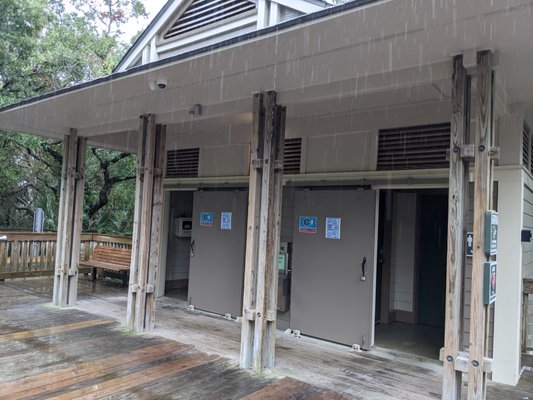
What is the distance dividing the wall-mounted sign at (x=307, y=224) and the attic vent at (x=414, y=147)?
1.04 meters

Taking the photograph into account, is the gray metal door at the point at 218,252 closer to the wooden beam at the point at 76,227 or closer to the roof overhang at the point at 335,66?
the roof overhang at the point at 335,66

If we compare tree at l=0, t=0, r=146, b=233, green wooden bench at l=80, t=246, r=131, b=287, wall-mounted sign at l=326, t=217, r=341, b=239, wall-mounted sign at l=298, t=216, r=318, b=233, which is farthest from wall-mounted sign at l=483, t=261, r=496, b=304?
tree at l=0, t=0, r=146, b=233

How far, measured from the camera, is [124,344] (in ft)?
14.6

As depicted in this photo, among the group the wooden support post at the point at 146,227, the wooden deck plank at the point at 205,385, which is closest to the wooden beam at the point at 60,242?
the wooden support post at the point at 146,227

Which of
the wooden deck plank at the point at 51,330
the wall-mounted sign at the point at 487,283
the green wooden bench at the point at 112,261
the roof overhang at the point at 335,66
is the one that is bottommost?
the wooden deck plank at the point at 51,330

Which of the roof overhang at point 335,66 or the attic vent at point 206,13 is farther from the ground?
the attic vent at point 206,13

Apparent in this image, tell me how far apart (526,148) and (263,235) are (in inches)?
110

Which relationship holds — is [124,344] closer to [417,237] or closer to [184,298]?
[184,298]

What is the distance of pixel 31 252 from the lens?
26.7 feet

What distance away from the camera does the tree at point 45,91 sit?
356 inches

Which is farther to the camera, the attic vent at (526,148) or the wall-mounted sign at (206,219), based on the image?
the wall-mounted sign at (206,219)

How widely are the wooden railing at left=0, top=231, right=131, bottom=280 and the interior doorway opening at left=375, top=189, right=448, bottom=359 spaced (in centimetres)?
509

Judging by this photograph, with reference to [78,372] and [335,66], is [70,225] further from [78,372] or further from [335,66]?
[335,66]

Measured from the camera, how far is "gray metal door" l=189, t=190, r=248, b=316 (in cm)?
595
